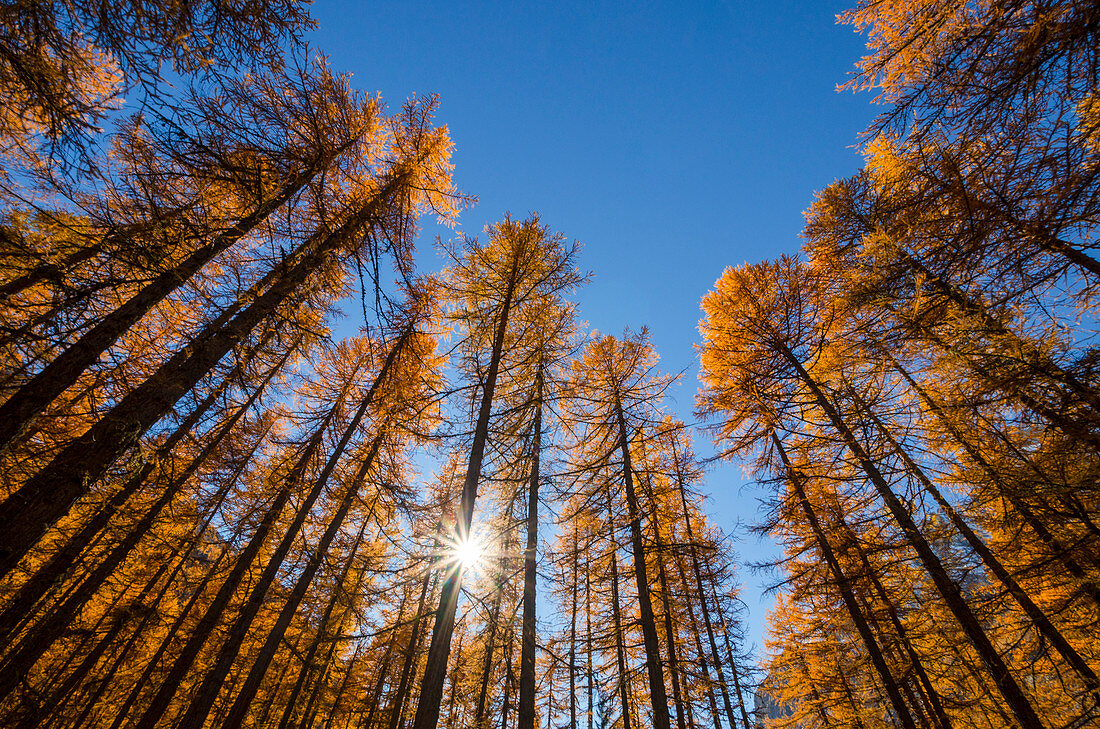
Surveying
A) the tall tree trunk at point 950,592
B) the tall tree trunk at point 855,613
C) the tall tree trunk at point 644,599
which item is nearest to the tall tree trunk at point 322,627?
the tall tree trunk at point 644,599

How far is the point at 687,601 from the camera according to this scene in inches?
460

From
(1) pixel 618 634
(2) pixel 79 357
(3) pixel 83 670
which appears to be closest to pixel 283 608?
(3) pixel 83 670

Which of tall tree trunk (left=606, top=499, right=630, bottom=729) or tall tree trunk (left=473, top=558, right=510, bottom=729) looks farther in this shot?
tall tree trunk (left=606, top=499, right=630, bottom=729)

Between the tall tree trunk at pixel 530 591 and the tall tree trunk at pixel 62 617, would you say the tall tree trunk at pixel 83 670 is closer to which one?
the tall tree trunk at pixel 62 617

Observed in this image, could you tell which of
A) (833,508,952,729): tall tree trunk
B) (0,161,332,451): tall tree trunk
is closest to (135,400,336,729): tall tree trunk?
(0,161,332,451): tall tree trunk

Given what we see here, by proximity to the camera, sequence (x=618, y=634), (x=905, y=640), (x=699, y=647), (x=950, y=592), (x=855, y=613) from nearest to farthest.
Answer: (x=950, y=592) < (x=855, y=613) < (x=905, y=640) < (x=618, y=634) < (x=699, y=647)

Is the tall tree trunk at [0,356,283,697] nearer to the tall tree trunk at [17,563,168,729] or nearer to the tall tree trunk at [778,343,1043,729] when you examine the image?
the tall tree trunk at [17,563,168,729]

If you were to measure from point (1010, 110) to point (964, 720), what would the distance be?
1700 cm

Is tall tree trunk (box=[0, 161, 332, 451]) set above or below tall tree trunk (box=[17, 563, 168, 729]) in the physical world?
above

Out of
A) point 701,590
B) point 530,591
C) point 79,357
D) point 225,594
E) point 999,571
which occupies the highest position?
point 701,590

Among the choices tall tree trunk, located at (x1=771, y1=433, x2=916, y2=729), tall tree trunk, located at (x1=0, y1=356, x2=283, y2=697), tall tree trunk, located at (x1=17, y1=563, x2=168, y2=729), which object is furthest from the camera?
tall tree trunk, located at (x1=17, y1=563, x2=168, y2=729)

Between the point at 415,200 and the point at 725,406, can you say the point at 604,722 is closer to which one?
the point at 725,406

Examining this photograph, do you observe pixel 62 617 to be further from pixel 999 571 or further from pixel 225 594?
pixel 999 571

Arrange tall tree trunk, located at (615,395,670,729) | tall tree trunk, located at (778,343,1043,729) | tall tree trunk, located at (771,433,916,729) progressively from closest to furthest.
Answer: tall tree trunk, located at (778,343,1043,729), tall tree trunk, located at (615,395,670,729), tall tree trunk, located at (771,433,916,729)
